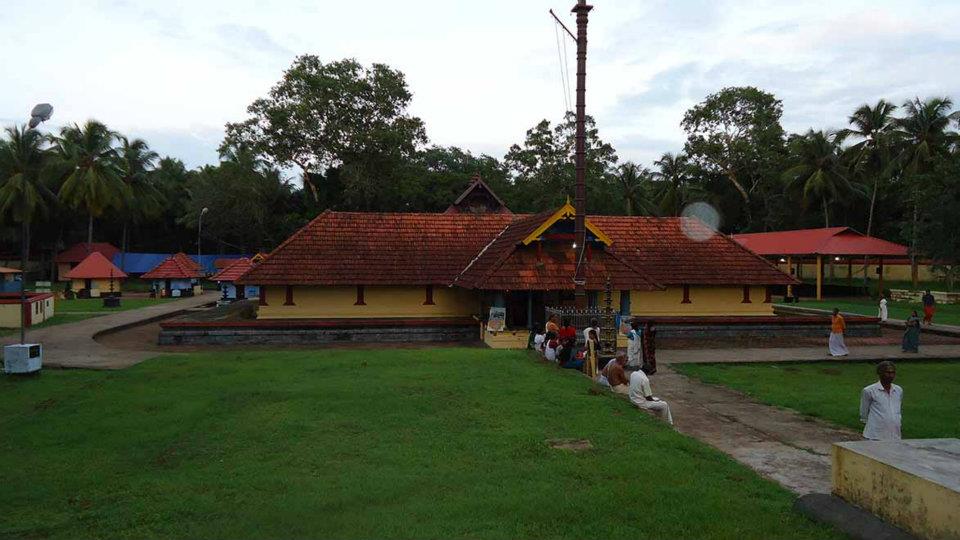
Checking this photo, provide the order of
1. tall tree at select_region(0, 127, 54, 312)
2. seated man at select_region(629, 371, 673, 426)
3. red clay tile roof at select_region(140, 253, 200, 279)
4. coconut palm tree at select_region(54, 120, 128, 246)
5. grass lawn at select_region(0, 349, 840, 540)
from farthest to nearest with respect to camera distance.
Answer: coconut palm tree at select_region(54, 120, 128, 246), tall tree at select_region(0, 127, 54, 312), red clay tile roof at select_region(140, 253, 200, 279), seated man at select_region(629, 371, 673, 426), grass lawn at select_region(0, 349, 840, 540)

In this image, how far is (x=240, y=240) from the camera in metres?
64.9

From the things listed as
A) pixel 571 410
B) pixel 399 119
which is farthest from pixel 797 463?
pixel 399 119

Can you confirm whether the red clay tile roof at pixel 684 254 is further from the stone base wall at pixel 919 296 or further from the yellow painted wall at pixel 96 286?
the yellow painted wall at pixel 96 286

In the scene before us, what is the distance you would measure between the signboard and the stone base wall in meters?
29.6

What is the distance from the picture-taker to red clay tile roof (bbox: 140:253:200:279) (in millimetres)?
42916

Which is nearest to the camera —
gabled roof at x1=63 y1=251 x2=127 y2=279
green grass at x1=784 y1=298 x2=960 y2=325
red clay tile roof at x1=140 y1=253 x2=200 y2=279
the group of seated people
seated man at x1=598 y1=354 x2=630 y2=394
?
the group of seated people

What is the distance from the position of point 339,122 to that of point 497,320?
1170 inches

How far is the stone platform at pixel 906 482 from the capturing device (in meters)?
4.61

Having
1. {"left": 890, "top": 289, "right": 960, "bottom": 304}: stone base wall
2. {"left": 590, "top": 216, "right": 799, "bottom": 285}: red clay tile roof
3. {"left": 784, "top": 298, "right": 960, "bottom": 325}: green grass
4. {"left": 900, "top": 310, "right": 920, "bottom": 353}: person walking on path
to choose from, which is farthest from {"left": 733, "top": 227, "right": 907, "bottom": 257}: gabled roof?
{"left": 900, "top": 310, "right": 920, "bottom": 353}: person walking on path

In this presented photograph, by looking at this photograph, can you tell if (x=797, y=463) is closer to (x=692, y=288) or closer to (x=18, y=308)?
(x=692, y=288)

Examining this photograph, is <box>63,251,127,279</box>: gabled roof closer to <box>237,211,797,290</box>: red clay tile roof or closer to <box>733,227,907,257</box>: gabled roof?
<box>237,211,797,290</box>: red clay tile roof

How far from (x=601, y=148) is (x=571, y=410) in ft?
141

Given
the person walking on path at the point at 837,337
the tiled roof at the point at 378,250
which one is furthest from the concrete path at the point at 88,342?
the person walking on path at the point at 837,337

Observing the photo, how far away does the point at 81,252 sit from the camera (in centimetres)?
5800
